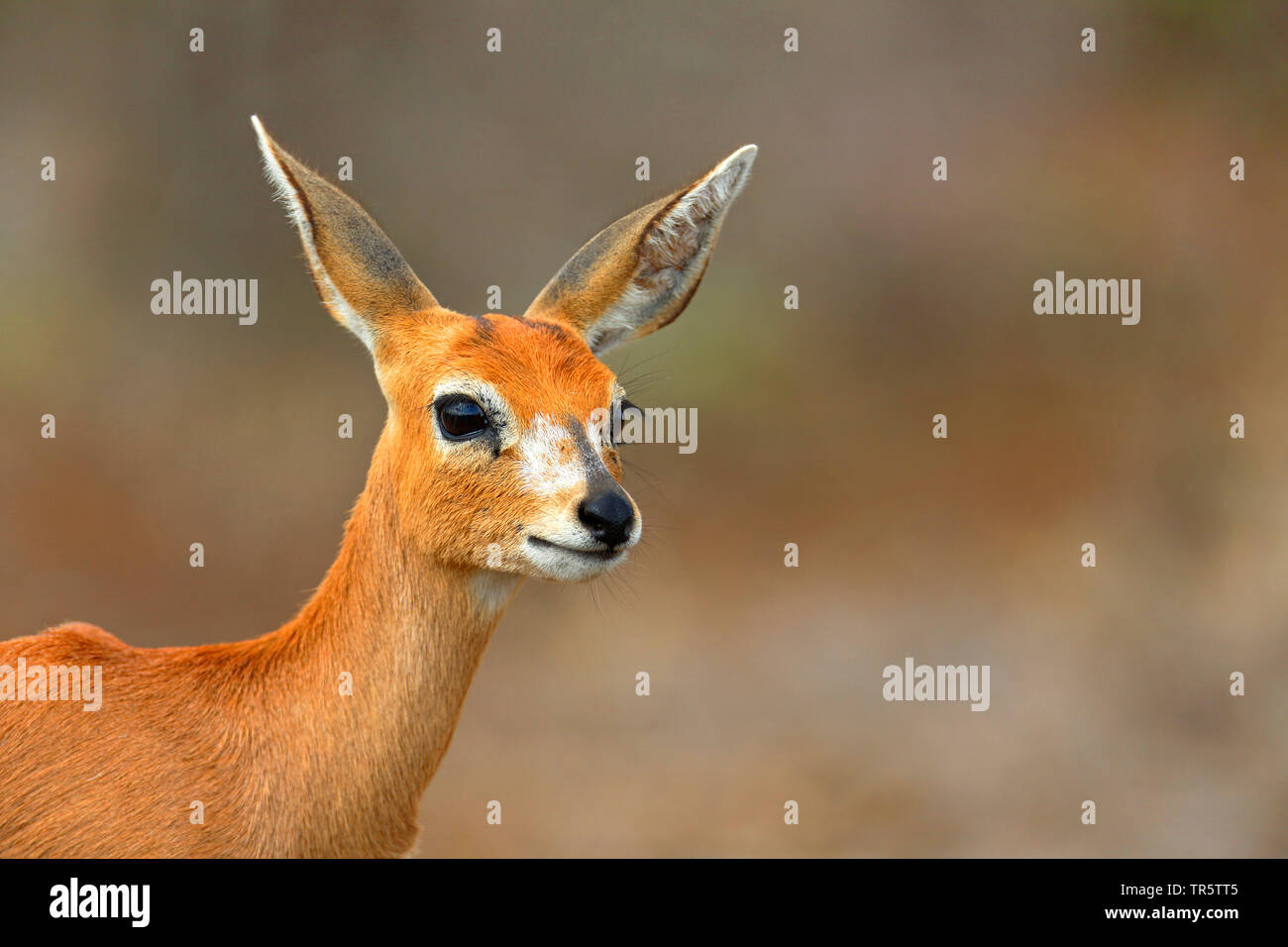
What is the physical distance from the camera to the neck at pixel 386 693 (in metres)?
4.86

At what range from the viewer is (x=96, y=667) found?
507 centimetres

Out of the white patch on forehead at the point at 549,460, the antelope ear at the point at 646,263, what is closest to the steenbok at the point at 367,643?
the white patch on forehead at the point at 549,460

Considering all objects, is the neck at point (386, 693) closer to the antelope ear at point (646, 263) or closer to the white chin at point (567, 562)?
the white chin at point (567, 562)

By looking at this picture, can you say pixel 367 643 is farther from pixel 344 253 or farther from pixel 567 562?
pixel 344 253

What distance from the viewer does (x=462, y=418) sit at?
15.7ft

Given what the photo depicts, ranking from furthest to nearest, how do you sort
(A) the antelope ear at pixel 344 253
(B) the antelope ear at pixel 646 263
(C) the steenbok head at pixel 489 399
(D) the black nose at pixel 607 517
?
(B) the antelope ear at pixel 646 263 < (A) the antelope ear at pixel 344 253 < (C) the steenbok head at pixel 489 399 < (D) the black nose at pixel 607 517

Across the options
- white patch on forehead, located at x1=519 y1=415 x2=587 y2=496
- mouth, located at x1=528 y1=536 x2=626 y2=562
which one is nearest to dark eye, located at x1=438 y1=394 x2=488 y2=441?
white patch on forehead, located at x1=519 y1=415 x2=587 y2=496

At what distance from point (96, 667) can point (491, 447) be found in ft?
6.22

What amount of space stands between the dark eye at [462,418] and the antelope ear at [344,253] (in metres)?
0.61

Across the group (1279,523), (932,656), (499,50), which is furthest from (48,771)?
(1279,523)

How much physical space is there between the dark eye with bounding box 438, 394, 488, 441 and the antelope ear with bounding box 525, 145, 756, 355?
0.83 m

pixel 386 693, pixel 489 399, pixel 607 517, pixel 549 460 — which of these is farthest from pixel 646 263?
pixel 386 693

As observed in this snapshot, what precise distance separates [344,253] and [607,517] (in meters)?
1.60

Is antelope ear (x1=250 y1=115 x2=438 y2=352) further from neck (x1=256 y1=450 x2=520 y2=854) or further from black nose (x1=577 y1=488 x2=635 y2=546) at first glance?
black nose (x1=577 y1=488 x2=635 y2=546)
